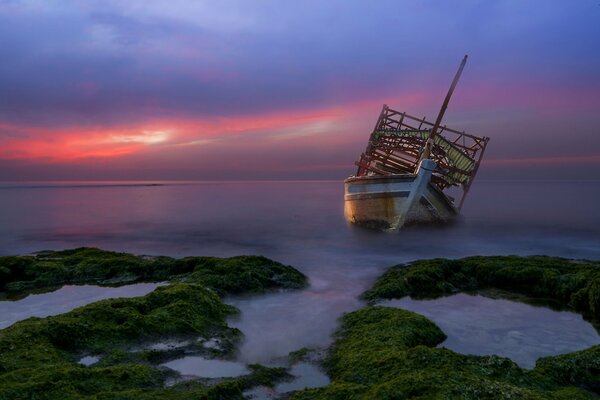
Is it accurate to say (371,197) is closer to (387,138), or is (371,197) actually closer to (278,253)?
(387,138)

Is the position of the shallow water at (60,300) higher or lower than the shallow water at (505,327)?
lower

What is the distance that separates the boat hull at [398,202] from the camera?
82.3ft

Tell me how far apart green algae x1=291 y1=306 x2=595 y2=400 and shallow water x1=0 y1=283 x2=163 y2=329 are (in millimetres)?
7594

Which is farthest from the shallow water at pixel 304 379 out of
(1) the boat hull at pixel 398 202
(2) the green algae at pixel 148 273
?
(1) the boat hull at pixel 398 202

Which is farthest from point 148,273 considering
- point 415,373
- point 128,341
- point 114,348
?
point 415,373

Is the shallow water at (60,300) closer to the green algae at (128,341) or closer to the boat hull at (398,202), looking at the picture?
the green algae at (128,341)

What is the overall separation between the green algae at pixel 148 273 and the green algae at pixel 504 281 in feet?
11.1

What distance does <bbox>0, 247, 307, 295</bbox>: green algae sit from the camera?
1355 cm

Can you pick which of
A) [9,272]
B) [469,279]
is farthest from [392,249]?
[9,272]

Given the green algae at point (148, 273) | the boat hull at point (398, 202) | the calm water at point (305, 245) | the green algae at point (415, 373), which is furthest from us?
the boat hull at point (398, 202)

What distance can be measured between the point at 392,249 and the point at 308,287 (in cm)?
990

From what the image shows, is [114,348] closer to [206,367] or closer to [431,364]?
[206,367]

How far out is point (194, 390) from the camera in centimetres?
596

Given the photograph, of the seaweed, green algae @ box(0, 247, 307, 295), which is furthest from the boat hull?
the seaweed
